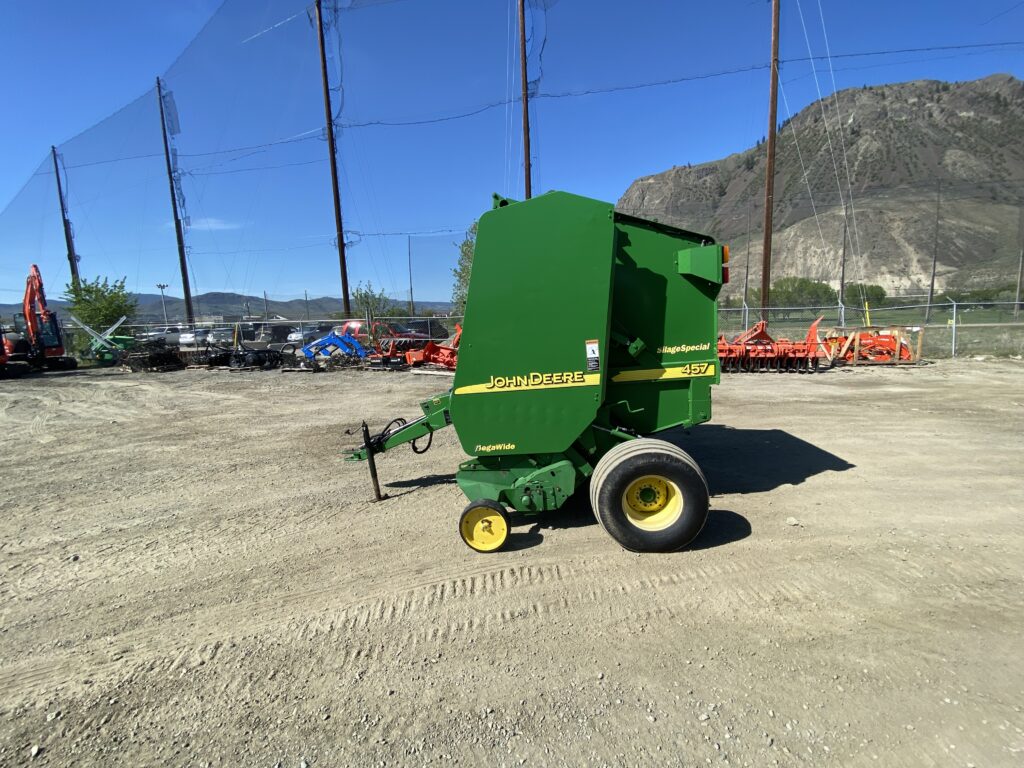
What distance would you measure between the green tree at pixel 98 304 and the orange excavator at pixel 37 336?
650cm

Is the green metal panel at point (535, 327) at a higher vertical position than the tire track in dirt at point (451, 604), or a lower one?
higher

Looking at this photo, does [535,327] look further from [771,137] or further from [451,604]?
[771,137]

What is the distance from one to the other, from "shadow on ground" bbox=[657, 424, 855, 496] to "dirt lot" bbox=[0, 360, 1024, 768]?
0.06 meters

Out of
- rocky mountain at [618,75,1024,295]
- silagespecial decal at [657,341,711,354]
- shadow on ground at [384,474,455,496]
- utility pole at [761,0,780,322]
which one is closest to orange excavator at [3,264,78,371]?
shadow on ground at [384,474,455,496]

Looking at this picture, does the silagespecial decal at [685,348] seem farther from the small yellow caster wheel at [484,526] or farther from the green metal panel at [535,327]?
the small yellow caster wheel at [484,526]

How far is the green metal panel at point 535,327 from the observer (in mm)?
3830

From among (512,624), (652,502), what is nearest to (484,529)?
(512,624)

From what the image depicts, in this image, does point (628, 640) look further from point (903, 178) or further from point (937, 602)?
point (903, 178)

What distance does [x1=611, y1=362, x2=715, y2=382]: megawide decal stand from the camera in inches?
168

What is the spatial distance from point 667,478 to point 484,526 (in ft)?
4.72

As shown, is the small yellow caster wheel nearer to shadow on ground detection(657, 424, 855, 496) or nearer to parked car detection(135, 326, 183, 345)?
shadow on ground detection(657, 424, 855, 496)

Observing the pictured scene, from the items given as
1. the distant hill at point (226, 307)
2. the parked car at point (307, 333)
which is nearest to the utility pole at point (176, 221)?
the distant hill at point (226, 307)

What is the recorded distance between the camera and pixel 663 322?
4.24 m

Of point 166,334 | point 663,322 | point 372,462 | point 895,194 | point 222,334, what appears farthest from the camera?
point 895,194
